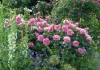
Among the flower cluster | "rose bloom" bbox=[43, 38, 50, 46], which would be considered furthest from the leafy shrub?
"rose bloom" bbox=[43, 38, 50, 46]

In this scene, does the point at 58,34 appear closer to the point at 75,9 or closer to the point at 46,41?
the point at 46,41

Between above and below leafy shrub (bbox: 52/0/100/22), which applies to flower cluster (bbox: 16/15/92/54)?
above

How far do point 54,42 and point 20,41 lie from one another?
528 millimetres

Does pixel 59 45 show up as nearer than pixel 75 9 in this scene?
Yes

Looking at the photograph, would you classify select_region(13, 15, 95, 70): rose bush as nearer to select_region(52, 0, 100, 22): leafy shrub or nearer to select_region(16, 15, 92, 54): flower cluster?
select_region(16, 15, 92, 54): flower cluster

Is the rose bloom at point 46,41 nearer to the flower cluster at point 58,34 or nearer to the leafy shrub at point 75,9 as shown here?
the flower cluster at point 58,34

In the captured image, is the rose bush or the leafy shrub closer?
the rose bush

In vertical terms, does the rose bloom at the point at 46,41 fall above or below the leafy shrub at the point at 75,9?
above

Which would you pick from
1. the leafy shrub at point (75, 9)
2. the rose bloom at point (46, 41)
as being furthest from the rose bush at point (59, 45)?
the leafy shrub at point (75, 9)

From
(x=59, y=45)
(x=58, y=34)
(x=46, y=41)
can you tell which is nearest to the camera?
(x=46, y=41)

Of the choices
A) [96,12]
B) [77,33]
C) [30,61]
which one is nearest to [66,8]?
[96,12]

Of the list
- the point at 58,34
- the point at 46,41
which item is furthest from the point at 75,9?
the point at 46,41

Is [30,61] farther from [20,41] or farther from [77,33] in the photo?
[77,33]

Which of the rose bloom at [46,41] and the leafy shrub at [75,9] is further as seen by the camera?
the leafy shrub at [75,9]
